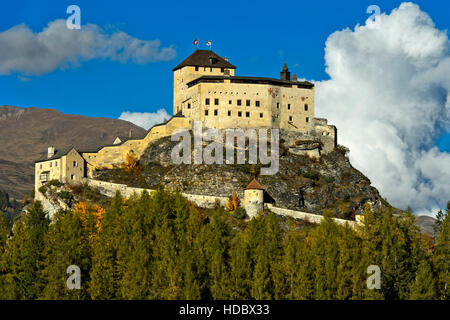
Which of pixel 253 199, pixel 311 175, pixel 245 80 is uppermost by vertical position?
pixel 245 80

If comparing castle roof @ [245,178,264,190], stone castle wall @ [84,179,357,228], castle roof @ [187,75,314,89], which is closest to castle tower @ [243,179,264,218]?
castle roof @ [245,178,264,190]

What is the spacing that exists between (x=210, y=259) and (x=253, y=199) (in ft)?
75.6

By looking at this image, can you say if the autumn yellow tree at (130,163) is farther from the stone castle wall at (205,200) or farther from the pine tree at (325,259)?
the pine tree at (325,259)

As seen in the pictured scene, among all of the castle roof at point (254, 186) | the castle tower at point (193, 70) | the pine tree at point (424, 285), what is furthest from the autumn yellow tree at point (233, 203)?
the pine tree at point (424, 285)

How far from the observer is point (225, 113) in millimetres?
111812

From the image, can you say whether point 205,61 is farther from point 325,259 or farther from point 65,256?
point 325,259

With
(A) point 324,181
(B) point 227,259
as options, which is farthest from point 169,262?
(A) point 324,181

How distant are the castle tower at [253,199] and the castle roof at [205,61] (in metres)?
27.2

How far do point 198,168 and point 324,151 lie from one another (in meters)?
20.5

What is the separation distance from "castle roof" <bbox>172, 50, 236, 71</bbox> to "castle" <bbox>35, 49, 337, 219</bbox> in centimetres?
15

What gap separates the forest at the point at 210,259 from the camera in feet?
236

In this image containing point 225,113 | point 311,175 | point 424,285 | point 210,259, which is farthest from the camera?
point 225,113

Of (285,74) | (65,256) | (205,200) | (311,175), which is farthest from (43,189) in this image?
(285,74)

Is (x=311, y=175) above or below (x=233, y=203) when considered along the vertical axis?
above
